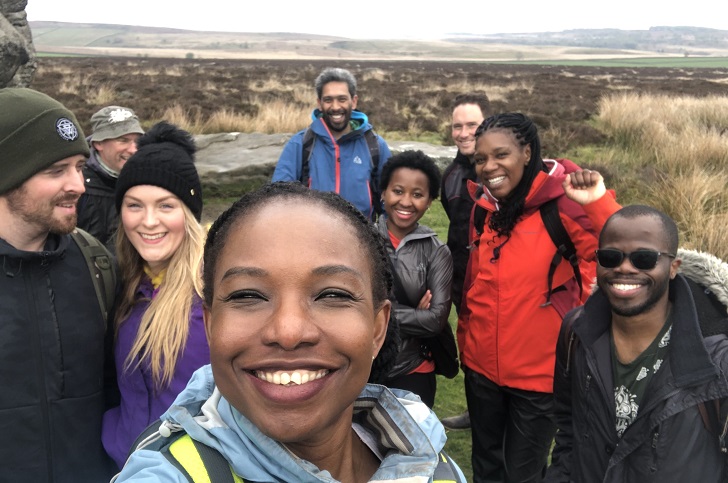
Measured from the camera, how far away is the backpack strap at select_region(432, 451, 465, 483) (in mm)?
1153

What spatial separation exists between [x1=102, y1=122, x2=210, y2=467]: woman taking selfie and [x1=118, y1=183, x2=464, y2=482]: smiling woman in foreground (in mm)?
979

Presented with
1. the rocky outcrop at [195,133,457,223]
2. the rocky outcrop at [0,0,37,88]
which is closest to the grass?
the rocky outcrop at [195,133,457,223]

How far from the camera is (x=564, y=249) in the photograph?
2689mm

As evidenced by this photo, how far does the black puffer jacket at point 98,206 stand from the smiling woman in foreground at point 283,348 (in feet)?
9.09

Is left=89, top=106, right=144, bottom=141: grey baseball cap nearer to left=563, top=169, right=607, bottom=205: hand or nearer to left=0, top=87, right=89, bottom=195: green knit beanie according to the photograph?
left=0, top=87, right=89, bottom=195: green knit beanie

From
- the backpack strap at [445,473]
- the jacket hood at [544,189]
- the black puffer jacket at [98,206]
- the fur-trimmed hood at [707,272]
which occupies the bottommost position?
the black puffer jacket at [98,206]

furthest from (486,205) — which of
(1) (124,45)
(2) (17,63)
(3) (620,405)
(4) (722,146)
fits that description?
(1) (124,45)

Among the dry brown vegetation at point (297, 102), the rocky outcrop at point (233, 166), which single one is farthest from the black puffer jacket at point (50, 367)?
the dry brown vegetation at point (297, 102)

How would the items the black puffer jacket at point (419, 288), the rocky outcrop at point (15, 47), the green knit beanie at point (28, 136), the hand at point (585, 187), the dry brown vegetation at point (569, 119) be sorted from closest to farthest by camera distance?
1. the green knit beanie at point (28, 136)
2. the hand at point (585, 187)
3. the black puffer jacket at point (419, 288)
4. the rocky outcrop at point (15, 47)
5. the dry brown vegetation at point (569, 119)

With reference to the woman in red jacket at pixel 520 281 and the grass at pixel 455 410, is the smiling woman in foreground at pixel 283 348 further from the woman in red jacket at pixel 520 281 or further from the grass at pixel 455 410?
the grass at pixel 455 410

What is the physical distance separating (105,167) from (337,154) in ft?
5.25

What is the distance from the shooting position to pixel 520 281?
2.74m

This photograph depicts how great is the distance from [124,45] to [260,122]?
14147 centimetres

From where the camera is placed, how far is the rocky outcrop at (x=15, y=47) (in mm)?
5422
